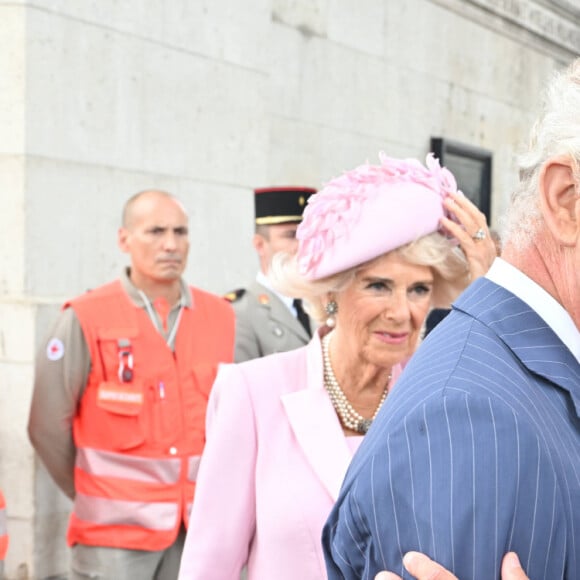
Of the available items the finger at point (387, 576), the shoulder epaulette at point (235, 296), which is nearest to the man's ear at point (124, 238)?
the shoulder epaulette at point (235, 296)

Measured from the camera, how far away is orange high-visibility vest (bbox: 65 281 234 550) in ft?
14.3

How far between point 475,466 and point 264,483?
1.50 meters

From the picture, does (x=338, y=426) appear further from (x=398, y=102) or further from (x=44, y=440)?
(x=398, y=102)

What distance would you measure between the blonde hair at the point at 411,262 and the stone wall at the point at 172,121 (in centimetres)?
216

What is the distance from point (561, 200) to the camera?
54.1 inches

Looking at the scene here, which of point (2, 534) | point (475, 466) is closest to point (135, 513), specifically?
point (2, 534)

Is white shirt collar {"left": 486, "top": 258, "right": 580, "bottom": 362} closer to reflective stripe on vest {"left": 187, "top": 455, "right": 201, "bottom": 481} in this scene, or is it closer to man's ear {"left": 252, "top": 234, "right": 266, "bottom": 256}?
reflective stripe on vest {"left": 187, "top": 455, "right": 201, "bottom": 481}

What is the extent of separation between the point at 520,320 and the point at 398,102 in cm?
753

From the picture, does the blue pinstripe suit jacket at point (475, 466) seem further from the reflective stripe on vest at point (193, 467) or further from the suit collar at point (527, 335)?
the reflective stripe on vest at point (193, 467)

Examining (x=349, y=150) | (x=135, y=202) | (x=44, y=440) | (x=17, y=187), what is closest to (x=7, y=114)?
(x=17, y=187)

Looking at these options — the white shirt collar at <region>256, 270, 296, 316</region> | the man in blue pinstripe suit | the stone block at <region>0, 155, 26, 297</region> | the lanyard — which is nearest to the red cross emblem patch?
the lanyard

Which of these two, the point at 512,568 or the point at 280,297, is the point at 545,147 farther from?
the point at 280,297

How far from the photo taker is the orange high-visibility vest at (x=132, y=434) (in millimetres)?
4344

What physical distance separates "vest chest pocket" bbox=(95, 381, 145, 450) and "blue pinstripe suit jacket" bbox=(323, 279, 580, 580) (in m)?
3.07
